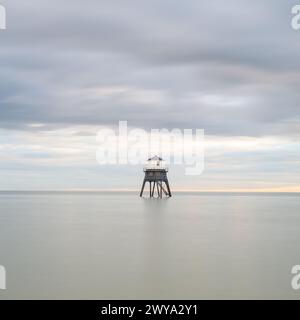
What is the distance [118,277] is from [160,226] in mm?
28716

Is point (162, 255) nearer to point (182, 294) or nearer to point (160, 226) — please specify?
point (182, 294)

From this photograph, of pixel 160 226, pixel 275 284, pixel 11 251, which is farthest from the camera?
pixel 160 226

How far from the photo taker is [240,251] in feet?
129

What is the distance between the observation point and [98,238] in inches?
1844
